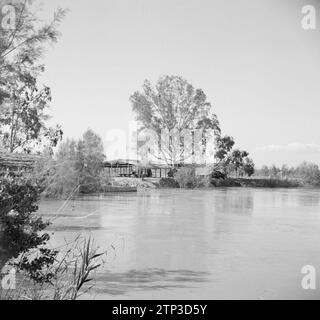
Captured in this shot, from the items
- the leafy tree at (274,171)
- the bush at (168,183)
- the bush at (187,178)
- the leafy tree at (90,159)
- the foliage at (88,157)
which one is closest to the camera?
the foliage at (88,157)

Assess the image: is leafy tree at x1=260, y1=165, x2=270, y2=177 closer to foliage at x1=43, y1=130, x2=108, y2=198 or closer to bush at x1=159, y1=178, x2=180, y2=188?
bush at x1=159, y1=178, x2=180, y2=188

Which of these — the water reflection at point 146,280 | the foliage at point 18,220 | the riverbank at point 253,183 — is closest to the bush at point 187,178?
the riverbank at point 253,183

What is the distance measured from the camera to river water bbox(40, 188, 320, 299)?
4535 mm

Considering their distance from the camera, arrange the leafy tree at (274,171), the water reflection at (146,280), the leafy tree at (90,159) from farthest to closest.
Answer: the leafy tree at (274,171)
the leafy tree at (90,159)
the water reflection at (146,280)

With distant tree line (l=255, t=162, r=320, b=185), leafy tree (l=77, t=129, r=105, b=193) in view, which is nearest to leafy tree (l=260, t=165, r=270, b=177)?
distant tree line (l=255, t=162, r=320, b=185)

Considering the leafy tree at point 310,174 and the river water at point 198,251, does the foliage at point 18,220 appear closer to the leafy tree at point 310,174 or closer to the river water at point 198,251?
the river water at point 198,251

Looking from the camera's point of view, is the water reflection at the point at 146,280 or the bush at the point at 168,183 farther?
the bush at the point at 168,183

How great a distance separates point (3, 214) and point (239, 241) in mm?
4340

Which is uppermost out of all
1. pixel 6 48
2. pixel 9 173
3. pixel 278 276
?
pixel 6 48

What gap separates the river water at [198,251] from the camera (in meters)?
4.54
